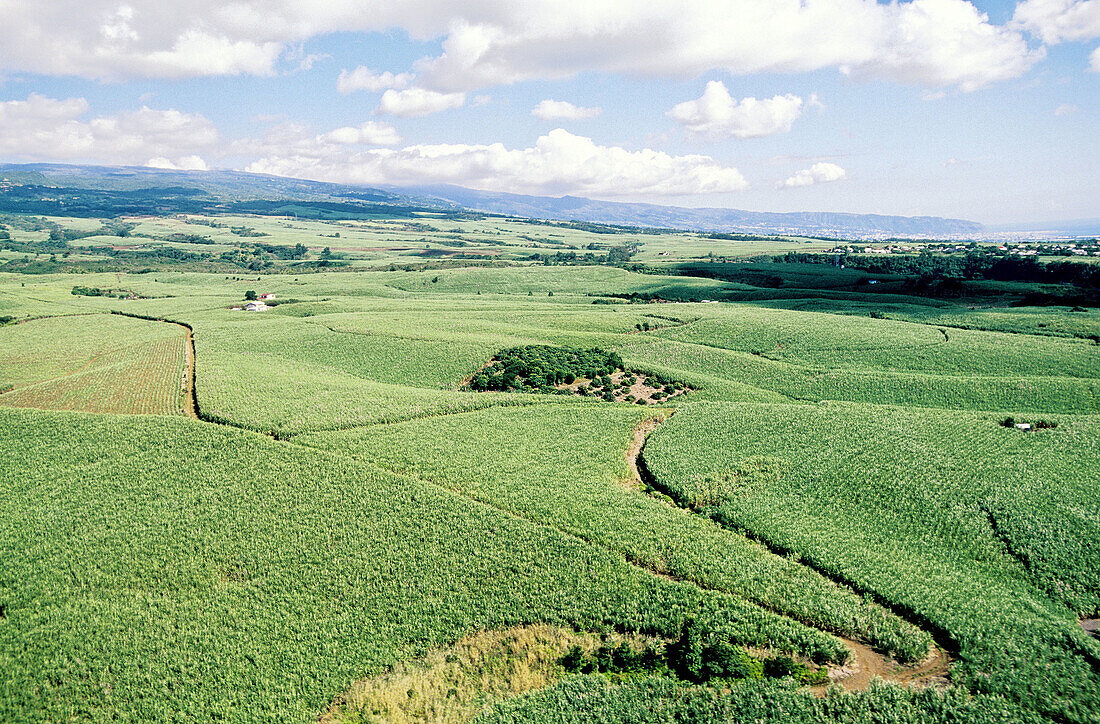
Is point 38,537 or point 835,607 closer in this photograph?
point 835,607

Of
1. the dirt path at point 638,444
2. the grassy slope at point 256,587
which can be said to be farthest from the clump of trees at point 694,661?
the dirt path at point 638,444

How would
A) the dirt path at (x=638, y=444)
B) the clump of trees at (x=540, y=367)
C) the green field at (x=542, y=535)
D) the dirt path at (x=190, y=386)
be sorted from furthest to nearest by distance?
the clump of trees at (x=540, y=367) → the dirt path at (x=190, y=386) → the dirt path at (x=638, y=444) → the green field at (x=542, y=535)

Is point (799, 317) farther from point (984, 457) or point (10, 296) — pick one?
point (10, 296)

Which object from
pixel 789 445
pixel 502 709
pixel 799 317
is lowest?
pixel 502 709

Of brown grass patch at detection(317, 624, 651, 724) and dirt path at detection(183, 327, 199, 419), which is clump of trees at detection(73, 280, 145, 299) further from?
brown grass patch at detection(317, 624, 651, 724)

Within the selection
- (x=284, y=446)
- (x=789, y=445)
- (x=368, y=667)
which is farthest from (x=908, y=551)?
(x=284, y=446)

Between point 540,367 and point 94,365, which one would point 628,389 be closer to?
point 540,367

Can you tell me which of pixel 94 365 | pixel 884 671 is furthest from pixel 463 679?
pixel 94 365

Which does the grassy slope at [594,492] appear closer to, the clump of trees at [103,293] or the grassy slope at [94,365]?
the grassy slope at [94,365]

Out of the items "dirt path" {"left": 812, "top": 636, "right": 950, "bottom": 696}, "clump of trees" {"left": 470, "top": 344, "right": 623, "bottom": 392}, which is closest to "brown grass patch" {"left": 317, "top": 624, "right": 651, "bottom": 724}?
"dirt path" {"left": 812, "top": 636, "right": 950, "bottom": 696}
